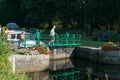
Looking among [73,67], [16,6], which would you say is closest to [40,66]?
[73,67]

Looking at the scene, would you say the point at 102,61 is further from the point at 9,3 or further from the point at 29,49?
the point at 9,3

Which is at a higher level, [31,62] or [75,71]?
[31,62]

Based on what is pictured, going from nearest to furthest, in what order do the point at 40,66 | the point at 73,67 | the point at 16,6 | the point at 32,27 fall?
1. the point at 40,66
2. the point at 73,67
3. the point at 32,27
4. the point at 16,6

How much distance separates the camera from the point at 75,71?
85.5ft

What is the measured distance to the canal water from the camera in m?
23.0

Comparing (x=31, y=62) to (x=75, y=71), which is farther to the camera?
(x=75, y=71)

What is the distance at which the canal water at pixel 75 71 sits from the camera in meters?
23.0

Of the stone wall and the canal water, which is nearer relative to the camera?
the canal water

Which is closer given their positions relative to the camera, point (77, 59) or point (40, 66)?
point (40, 66)

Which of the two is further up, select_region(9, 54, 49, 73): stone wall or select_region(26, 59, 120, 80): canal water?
select_region(9, 54, 49, 73): stone wall

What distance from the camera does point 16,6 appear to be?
58.3m

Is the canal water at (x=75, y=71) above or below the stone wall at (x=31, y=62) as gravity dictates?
below

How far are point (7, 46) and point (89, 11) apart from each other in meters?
29.9

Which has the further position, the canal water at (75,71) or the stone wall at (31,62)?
the stone wall at (31,62)
